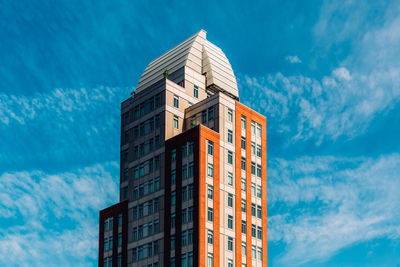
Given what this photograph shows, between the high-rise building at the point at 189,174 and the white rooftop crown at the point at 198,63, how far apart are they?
239 mm

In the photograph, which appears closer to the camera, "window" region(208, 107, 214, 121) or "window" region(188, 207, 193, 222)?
"window" region(188, 207, 193, 222)

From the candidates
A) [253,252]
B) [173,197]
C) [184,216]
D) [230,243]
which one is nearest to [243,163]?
[173,197]

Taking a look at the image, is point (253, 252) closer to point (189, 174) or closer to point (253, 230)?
point (253, 230)

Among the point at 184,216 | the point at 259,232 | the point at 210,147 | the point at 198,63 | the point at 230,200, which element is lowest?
the point at 259,232

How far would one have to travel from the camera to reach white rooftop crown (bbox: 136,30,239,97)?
13250cm

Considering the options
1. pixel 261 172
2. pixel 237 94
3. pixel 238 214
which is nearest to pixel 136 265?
pixel 238 214

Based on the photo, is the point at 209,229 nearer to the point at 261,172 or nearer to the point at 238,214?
the point at 238,214

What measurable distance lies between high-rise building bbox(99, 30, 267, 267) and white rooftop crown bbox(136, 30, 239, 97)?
0.24 metres

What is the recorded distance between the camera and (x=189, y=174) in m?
117

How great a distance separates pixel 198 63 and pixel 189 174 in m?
26.3

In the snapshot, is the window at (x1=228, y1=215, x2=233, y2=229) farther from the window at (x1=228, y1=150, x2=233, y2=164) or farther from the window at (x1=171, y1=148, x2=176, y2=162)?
the window at (x1=171, y1=148, x2=176, y2=162)

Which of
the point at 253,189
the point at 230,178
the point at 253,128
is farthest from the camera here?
the point at 253,128

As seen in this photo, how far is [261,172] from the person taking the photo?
127 meters

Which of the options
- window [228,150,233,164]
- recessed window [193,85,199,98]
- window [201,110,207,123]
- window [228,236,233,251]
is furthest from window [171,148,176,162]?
window [228,236,233,251]
